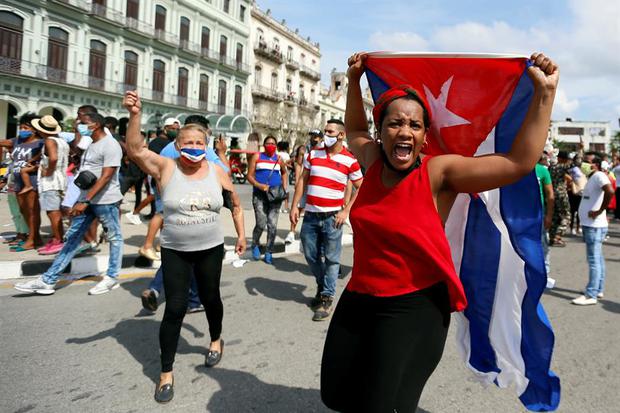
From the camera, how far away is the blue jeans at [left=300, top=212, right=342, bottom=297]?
492 cm

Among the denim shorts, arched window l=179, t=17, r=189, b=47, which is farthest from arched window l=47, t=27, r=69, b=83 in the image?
the denim shorts

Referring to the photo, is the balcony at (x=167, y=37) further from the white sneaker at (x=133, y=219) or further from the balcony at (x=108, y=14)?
the white sneaker at (x=133, y=219)

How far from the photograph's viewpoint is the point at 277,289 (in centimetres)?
567

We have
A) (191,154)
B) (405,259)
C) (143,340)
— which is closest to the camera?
(405,259)

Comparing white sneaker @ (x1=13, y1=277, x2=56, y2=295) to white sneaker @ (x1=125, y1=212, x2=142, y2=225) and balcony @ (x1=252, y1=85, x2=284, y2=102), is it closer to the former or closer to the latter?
white sneaker @ (x1=125, y1=212, x2=142, y2=225)

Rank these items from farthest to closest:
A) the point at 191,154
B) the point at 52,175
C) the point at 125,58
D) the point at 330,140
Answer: the point at 125,58 < the point at 52,175 < the point at 330,140 < the point at 191,154

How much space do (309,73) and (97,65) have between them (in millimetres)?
27113

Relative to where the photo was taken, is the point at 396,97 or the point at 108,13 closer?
the point at 396,97

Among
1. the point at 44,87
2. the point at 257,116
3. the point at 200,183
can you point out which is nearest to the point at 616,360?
the point at 200,183

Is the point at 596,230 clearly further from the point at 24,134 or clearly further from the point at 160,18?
the point at 160,18

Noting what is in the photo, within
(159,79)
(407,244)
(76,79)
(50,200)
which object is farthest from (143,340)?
(159,79)

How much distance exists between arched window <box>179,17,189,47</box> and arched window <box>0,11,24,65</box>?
12445mm

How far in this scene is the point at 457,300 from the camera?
2039 millimetres

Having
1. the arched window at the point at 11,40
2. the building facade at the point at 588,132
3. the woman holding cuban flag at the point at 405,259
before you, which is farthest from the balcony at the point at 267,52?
the building facade at the point at 588,132
